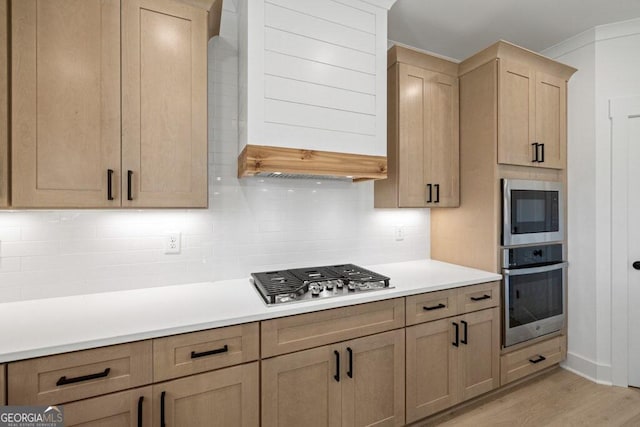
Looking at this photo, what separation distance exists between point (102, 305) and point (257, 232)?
0.91 meters

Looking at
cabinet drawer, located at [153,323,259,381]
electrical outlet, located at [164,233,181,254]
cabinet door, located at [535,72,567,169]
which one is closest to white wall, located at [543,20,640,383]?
cabinet door, located at [535,72,567,169]

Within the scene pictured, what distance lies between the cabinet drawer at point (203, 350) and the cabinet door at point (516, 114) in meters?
2.02

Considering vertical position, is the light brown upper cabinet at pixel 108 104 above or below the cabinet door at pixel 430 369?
above

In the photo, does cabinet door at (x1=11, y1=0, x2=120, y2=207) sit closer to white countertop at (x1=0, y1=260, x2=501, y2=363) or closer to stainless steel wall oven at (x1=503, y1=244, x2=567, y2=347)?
white countertop at (x1=0, y1=260, x2=501, y2=363)

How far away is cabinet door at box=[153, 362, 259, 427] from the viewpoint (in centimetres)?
123

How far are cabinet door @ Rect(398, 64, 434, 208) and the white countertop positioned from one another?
2.14ft

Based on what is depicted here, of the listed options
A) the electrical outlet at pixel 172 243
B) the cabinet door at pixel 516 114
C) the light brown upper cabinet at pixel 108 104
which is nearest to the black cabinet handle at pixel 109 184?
the light brown upper cabinet at pixel 108 104

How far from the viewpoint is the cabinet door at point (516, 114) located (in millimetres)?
2143

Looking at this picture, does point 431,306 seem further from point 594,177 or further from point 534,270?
point 594,177

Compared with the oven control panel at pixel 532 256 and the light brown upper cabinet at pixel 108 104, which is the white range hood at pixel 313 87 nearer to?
the light brown upper cabinet at pixel 108 104

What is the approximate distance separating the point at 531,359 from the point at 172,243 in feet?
8.83

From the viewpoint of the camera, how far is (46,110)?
50.7 inches

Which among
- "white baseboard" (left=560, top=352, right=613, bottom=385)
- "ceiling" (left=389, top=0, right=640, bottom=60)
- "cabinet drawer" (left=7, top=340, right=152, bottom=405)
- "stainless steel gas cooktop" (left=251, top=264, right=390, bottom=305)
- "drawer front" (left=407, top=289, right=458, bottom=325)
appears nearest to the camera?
"cabinet drawer" (left=7, top=340, right=152, bottom=405)

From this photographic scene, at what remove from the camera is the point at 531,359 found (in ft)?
7.52
